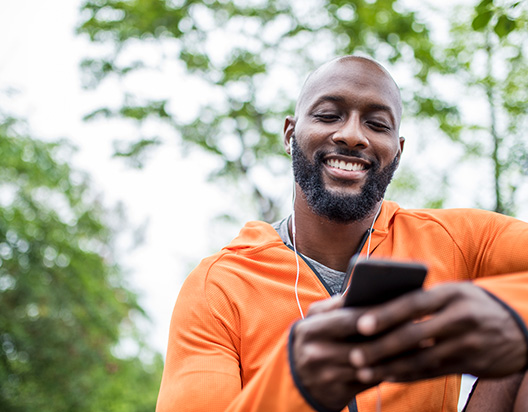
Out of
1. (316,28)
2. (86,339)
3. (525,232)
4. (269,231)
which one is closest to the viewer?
(525,232)

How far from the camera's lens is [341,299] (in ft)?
3.90

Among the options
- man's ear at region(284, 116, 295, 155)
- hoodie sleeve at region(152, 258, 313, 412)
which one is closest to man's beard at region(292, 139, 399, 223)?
man's ear at region(284, 116, 295, 155)

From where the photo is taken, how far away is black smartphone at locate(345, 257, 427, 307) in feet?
3.55

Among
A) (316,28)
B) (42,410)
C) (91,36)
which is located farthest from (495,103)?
(42,410)

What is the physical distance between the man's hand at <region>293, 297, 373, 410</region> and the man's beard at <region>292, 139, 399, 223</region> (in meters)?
1.31

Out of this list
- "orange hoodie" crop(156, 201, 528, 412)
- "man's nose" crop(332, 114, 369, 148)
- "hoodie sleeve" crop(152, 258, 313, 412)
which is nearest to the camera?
"hoodie sleeve" crop(152, 258, 313, 412)

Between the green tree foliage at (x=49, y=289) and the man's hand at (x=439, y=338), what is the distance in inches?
367

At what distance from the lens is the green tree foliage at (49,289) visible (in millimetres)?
9562

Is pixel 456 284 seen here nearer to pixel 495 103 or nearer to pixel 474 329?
pixel 474 329

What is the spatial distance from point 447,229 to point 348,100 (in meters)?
0.74

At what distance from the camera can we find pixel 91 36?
39.6ft

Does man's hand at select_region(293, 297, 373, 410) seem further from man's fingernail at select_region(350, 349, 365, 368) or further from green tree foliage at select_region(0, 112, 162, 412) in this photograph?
green tree foliage at select_region(0, 112, 162, 412)

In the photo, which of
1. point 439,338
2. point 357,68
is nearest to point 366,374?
point 439,338

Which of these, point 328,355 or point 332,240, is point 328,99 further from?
point 328,355
